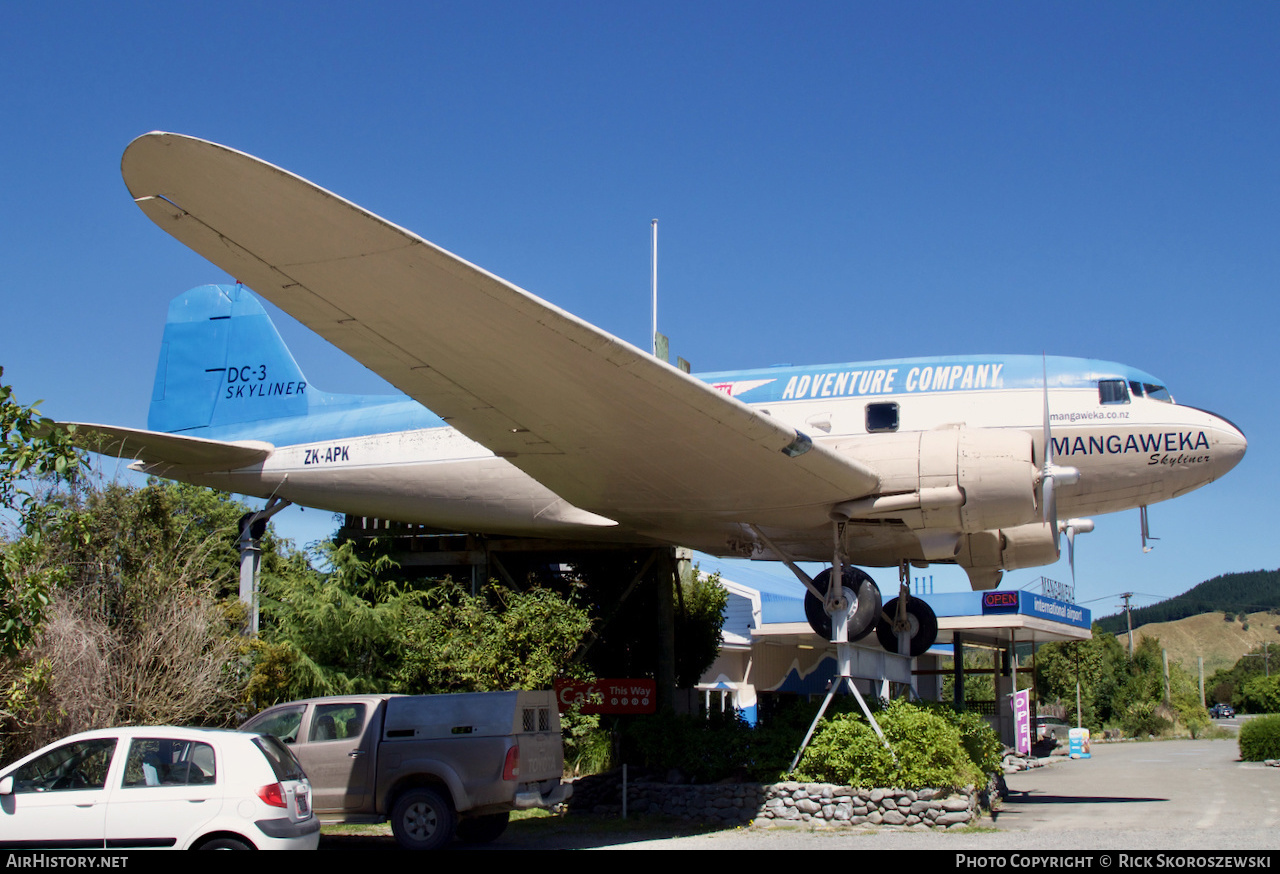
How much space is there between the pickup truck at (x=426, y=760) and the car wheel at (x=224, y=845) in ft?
10.9

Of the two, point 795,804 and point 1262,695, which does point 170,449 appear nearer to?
point 795,804

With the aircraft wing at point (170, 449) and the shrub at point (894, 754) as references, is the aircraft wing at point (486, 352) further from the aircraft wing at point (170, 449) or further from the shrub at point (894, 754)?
the aircraft wing at point (170, 449)

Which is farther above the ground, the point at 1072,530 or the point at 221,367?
the point at 221,367

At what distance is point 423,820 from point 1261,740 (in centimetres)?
2680

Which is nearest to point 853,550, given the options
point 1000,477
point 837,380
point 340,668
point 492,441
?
point 837,380

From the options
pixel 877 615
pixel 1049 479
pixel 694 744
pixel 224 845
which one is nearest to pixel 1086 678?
pixel 877 615

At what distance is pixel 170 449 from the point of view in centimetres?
1727

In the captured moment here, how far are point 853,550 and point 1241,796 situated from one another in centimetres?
797

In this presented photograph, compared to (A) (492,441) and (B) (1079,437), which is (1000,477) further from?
(A) (492,441)

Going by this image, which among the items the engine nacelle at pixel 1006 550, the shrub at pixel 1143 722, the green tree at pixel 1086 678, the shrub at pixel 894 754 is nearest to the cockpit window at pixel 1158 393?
the engine nacelle at pixel 1006 550

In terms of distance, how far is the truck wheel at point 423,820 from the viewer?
34.8 feet

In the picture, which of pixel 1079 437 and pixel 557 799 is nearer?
pixel 557 799

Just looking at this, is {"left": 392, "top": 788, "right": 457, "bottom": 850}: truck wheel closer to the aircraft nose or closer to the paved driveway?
the paved driveway

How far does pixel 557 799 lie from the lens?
11.2 meters
